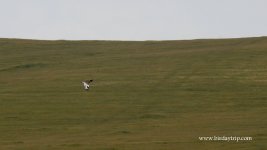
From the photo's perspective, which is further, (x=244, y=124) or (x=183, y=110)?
(x=183, y=110)

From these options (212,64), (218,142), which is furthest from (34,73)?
(218,142)

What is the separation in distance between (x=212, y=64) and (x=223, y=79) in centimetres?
544

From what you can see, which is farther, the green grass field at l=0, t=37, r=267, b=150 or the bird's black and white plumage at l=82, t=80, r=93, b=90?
the bird's black and white plumage at l=82, t=80, r=93, b=90

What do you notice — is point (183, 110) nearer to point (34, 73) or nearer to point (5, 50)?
point (34, 73)

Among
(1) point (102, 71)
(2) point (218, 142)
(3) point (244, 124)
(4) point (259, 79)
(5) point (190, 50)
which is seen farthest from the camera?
(5) point (190, 50)

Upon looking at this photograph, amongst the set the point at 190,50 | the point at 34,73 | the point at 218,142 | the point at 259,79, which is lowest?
the point at 218,142

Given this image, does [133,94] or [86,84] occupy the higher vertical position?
[86,84]

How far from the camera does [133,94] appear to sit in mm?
43906

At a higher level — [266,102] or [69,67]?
[69,67]

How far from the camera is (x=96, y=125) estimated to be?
35.8m

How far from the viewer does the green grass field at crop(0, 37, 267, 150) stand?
3175 centimetres

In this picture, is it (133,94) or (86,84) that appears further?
(86,84)

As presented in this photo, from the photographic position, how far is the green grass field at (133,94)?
31.8 meters

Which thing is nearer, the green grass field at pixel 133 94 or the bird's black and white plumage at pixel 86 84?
the green grass field at pixel 133 94
